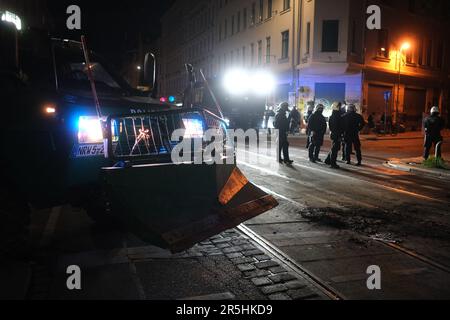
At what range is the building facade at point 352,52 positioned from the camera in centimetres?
2991

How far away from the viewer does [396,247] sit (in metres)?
5.57

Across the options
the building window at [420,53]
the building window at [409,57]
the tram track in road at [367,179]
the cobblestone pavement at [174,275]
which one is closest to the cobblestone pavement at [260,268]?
the cobblestone pavement at [174,275]

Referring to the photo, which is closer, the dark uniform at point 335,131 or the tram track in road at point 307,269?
the tram track in road at point 307,269

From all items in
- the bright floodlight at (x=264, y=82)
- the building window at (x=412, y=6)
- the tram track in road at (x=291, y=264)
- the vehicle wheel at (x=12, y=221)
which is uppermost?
the building window at (x=412, y=6)

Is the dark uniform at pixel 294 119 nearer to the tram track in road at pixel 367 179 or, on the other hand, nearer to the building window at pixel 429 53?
the tram track in road at pixel 367 179

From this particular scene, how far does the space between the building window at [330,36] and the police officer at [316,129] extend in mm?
16747

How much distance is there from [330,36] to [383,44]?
5.21 m

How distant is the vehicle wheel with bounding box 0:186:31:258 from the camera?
4641 millimetres

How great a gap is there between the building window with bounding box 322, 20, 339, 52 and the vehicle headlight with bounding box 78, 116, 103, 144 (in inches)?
1073

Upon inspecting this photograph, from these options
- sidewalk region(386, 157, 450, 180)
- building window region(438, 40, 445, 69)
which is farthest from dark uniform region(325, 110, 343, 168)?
building window region(438, 40, 445, 69)

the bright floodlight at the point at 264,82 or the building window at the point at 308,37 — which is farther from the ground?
the building window at the point at 308,37

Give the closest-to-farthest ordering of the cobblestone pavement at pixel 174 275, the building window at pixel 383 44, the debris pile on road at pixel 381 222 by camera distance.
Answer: the cobblestone pavement at pixel 174 275 < the debris pile on road at pixel 381 222 < the building window at pixel 383 44
